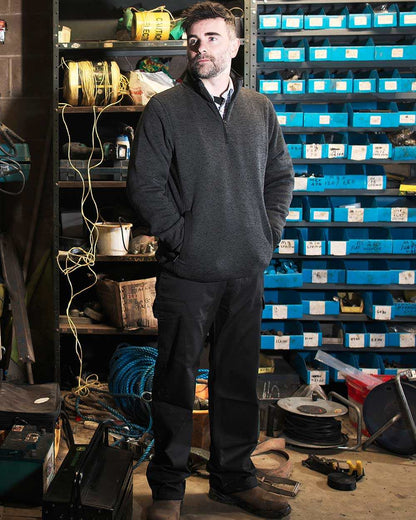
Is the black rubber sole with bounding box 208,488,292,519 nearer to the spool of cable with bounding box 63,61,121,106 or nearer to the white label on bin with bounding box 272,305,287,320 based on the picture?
the white label on bin with bounding box 272,305,287,320

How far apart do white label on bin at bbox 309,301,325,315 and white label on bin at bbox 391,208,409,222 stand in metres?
0.67

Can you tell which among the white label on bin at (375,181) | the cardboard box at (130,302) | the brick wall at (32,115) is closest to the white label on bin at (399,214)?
the white label on bin at (375,181)

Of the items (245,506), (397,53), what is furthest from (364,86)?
(245,506)

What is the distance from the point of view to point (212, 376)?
96.4 inches

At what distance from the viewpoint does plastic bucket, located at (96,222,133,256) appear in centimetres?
355

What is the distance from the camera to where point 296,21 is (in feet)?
11.8

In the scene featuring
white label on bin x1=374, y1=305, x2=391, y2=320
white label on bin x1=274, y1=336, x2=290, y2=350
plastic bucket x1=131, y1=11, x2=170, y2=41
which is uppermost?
plastic bucket x1=131, y1=11, x2=170, y2=41

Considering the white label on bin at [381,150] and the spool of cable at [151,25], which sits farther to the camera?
the white label on bin at [381,150]

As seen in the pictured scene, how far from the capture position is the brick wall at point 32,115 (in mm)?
3988

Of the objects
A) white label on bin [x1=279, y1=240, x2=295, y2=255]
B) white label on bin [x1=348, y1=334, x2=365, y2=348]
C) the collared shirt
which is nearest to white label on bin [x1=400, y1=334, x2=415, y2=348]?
white label on bin [x1=348, y1=334, x2=365, y2=348]

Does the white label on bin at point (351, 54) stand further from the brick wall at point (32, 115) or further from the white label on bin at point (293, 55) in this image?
the brick wall at point (32, 115)

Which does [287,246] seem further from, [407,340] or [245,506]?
[245,506]

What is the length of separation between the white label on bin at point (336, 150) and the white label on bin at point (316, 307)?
89 cm

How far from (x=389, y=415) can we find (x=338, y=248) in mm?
1073
